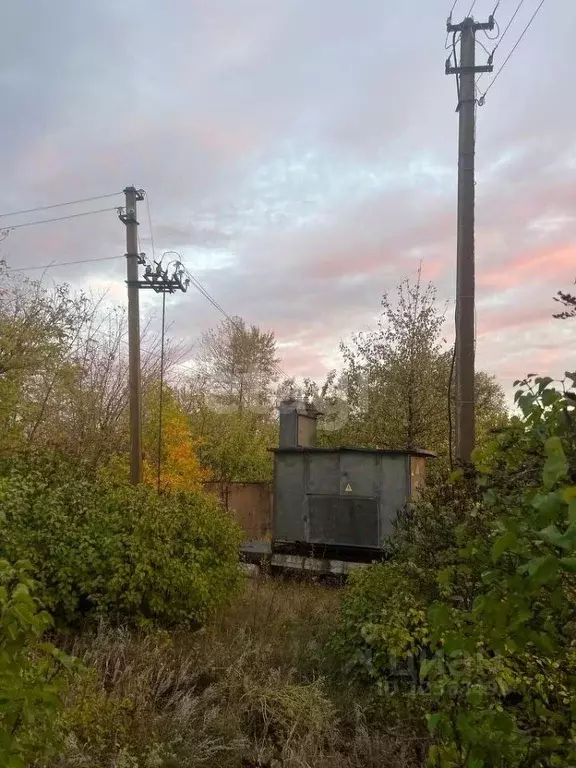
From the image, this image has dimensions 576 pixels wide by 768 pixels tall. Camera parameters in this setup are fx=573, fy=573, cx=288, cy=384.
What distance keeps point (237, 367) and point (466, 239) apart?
89.8 ft

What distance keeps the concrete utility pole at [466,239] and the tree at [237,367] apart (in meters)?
25.5

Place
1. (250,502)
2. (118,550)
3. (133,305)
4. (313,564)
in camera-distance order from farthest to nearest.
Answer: (250,502), (133,305), (313,564), (118,550)

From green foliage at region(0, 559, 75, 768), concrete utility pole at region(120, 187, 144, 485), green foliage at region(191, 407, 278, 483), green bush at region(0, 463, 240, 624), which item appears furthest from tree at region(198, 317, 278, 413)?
green foliage at region(0, 559, 75, 768)

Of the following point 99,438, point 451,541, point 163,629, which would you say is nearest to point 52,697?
point 451,541

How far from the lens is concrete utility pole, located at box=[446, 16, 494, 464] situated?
6.90 meters

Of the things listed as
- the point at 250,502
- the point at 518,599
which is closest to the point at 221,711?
the point at 518,599

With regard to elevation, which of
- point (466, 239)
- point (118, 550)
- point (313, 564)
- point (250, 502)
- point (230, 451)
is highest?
point (466, 239)

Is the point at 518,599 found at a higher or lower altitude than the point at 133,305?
Answer: lower

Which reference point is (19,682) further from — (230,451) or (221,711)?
(230,451)

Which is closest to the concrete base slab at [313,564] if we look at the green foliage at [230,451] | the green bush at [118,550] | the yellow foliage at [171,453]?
the green bush at [118,550]

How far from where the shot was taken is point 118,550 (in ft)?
22.7

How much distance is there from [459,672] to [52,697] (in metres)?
2.62

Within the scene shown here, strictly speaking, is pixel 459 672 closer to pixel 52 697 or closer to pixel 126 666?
pixel 52 697

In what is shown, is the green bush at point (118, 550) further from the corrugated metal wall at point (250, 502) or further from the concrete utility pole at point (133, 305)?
the corrugated metal wall at point (250, 502)
